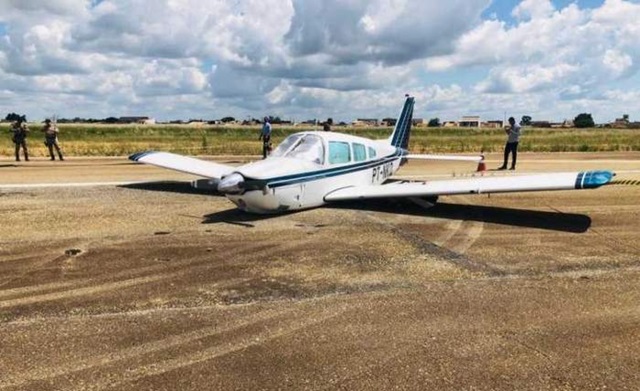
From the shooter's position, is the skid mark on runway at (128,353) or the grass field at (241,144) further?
the grass field at (241,144)

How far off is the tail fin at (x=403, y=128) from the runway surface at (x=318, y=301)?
23.4 ft

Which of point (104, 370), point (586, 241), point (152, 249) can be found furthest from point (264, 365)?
point (586, 241)

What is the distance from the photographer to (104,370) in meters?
4.79

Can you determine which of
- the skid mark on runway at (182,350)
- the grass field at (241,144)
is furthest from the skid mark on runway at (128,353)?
the grass field at (241,144)

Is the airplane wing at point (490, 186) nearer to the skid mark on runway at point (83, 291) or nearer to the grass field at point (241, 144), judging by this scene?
the skid mark on runway at point (83, 291)

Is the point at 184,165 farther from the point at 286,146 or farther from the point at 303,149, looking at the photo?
the point at 303,149

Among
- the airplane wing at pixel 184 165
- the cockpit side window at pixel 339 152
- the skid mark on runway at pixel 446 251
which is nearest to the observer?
the skid mark on runway at pixel 446 251

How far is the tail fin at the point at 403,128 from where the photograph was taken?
19250 millimetres

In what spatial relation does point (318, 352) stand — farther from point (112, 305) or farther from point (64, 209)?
point (64, 209)

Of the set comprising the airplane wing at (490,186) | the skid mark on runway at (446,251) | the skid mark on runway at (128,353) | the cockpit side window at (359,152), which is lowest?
the skid mark on runway at (128,353)

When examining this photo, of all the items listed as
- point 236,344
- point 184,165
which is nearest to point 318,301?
point 236,344

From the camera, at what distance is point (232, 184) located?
10.6 m

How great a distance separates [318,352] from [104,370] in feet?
6.47

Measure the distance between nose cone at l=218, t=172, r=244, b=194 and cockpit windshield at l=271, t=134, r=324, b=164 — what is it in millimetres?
2048
